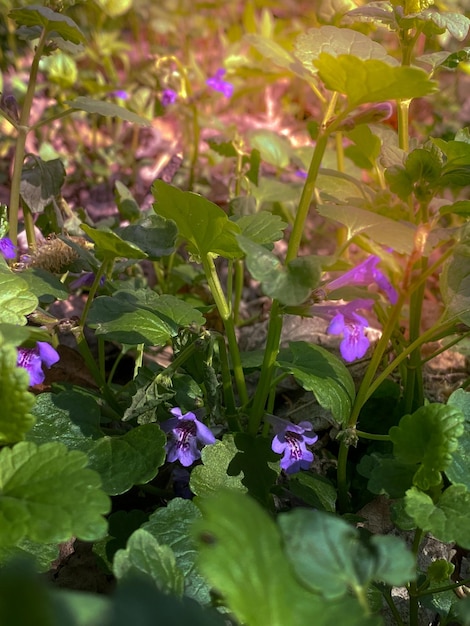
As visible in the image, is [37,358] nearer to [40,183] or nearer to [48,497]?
[48,497]

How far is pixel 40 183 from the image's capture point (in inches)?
65.3

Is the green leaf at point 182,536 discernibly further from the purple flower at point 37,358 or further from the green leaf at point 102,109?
the green leaf at point 102,109

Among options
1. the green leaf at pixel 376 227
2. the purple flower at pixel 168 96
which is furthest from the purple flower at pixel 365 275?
the purple flower at pixel 168 96

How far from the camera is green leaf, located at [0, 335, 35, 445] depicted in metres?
0.88

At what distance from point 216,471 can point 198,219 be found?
0.49 metres

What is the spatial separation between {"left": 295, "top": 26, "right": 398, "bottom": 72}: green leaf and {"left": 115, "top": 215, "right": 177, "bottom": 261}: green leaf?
432 millimetres

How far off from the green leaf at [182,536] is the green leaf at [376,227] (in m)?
0.59

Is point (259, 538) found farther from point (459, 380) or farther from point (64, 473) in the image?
point (459, 380)

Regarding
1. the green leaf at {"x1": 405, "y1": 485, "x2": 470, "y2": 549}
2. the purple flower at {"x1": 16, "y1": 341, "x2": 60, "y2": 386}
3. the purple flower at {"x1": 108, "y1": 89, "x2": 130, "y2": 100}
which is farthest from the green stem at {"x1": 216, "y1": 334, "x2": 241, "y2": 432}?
the purple flower at {"x1": 108, "y1": 89, "x2": 130, "y2": 100}

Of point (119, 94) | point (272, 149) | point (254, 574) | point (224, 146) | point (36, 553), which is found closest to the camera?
point (254, 574)

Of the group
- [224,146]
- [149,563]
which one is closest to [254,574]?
[149,563]

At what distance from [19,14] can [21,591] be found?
4.43 feet

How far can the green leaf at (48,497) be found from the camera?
816 millimetres

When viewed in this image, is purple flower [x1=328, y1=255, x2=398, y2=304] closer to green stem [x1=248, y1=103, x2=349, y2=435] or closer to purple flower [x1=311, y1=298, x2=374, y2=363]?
purple flower [x1=311, y1=298, x2=374, y2=363]
